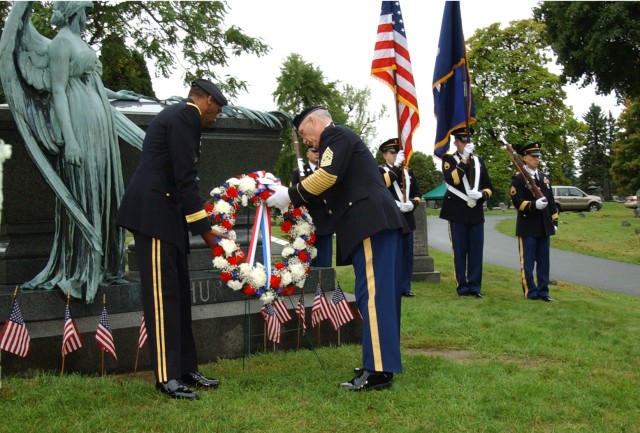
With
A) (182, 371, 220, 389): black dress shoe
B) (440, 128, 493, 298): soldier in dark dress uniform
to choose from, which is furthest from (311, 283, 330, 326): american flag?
(440, 128, 493, 298): soldier in dark dress uniform

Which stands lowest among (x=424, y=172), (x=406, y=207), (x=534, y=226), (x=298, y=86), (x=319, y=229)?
(x=534, y=226)

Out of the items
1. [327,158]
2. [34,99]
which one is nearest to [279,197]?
[327,158]

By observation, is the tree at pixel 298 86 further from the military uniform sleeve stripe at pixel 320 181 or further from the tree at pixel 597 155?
the tree at pixel 597 155

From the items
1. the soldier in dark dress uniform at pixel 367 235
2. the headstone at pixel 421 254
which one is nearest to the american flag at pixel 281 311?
the soldier in dark dress uniform at pixel 367 235

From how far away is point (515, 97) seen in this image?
50.3 m

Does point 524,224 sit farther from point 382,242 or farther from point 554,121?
point 554,121

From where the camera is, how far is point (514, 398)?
463 centimetres

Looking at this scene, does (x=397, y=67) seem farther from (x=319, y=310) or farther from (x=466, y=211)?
(x=319, y=310)

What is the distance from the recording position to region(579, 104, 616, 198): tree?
83312mm

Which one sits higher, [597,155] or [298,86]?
[298,86]

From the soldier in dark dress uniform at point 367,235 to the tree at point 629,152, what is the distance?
55.2 m

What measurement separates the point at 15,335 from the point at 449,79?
7.54 metres

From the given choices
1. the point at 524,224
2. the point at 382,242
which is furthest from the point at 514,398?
the point at 524,224

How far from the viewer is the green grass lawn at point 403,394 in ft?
13.3
